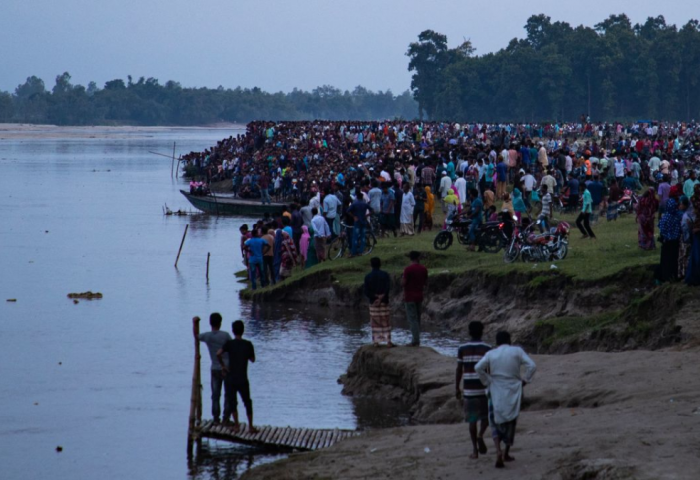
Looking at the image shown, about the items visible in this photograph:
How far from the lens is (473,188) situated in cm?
3014

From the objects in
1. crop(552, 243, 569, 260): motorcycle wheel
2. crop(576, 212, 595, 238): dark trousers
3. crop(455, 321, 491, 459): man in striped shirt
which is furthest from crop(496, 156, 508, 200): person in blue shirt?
crop(455, 321, 491, 459): man in striped shirt

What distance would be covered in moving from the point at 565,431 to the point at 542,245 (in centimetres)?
1122

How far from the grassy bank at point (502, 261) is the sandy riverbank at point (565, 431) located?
4.96 metres

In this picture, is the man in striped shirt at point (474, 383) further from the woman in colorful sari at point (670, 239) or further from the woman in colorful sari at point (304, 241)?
the woman in colorful sari at point (304, 241)

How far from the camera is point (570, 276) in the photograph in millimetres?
20734

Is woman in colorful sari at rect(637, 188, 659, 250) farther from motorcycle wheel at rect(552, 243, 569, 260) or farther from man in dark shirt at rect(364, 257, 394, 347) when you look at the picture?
man in dark shirt at rect(364, 257, 394, 347)

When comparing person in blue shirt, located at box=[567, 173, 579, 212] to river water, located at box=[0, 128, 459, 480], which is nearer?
river water, located at box=[0, 128, 459, 480]

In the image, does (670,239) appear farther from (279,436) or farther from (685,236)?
(279,436)

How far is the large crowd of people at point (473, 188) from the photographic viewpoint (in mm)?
21297

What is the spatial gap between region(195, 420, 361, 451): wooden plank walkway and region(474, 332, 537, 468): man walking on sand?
3.70 m

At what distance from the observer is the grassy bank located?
20.8 metres

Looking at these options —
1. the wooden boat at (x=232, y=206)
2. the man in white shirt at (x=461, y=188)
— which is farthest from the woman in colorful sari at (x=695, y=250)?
the wooden boat at (x=232, y=206)

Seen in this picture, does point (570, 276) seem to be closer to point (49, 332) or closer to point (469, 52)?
point (49, 332)

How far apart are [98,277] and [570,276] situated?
57.8 ft
